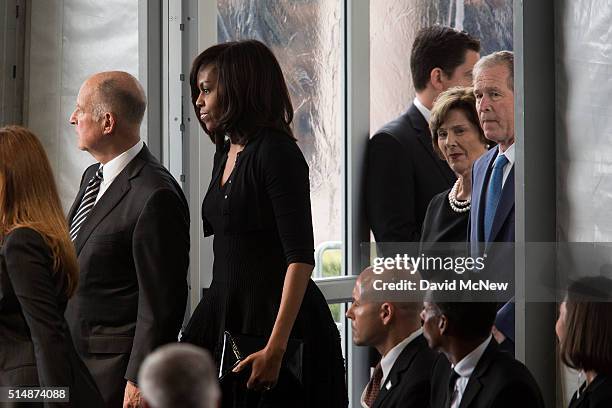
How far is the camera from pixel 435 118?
9.20 feet

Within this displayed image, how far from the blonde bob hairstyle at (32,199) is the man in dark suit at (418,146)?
1089mm

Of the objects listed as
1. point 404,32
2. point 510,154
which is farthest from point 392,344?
point 404,32

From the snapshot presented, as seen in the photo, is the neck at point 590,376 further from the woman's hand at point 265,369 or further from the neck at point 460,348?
the woman's hand at point 265,369

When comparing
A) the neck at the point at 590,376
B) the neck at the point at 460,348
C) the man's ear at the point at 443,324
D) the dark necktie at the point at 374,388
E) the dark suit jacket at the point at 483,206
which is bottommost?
the dark necktie at the point at 374,388

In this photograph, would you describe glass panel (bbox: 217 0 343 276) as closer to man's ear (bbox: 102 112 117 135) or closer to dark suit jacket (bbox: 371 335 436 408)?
man's ear (bbox: 102 112 117 135)

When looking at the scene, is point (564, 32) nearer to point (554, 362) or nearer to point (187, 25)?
point (554, 362)

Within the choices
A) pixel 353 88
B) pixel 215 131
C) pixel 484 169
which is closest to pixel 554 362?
pixel 484 169

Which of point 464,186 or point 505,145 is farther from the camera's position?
point 464,186

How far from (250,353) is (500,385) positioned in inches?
26.0

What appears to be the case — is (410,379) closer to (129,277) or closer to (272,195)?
(272,195)

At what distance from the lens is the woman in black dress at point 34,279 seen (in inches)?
84.2

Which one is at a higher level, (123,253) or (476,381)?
(123,253)

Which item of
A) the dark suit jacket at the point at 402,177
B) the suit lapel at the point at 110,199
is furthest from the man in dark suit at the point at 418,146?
the suit lapel at the point at 110,199

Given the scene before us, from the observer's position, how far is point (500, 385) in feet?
6.85
